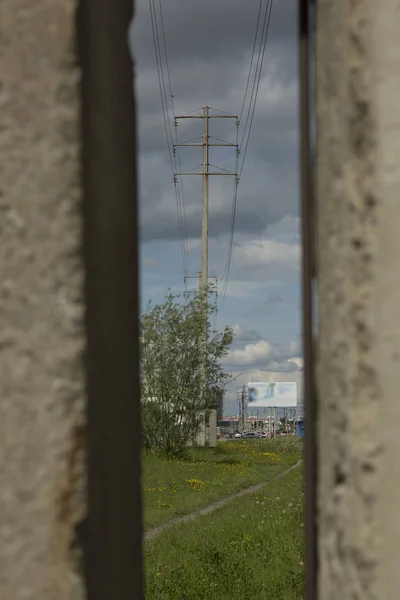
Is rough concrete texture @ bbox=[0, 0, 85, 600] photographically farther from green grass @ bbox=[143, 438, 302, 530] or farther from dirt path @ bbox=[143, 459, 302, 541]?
green grass @ bbox=[143, 438, 302, 530]

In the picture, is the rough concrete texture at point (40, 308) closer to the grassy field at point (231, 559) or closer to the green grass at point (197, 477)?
the grassy field at point (231, 559)

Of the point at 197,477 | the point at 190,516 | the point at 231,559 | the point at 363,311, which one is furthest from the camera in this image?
the point at 197,477

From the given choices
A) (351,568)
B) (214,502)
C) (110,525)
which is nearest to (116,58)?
(110,525)

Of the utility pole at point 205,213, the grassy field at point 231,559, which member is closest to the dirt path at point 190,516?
the grassy field at point 231,559

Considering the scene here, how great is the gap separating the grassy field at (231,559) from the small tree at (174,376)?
47.0 ft

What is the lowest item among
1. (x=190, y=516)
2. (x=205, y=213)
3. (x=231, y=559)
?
(x=190, y=516)

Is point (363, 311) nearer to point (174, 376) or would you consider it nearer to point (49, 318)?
point (49, 318)

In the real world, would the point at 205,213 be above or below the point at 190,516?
above

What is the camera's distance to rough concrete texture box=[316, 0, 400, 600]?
1023 mm

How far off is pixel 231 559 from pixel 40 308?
7.05 meters

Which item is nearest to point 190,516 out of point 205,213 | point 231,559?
point 231,559

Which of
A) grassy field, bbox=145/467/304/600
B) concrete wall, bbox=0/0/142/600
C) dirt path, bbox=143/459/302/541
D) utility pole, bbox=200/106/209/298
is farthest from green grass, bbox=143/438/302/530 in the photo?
concrete wall, bbox=0/0/142/600

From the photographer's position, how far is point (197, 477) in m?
19.3

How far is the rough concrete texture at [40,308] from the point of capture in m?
1.06
